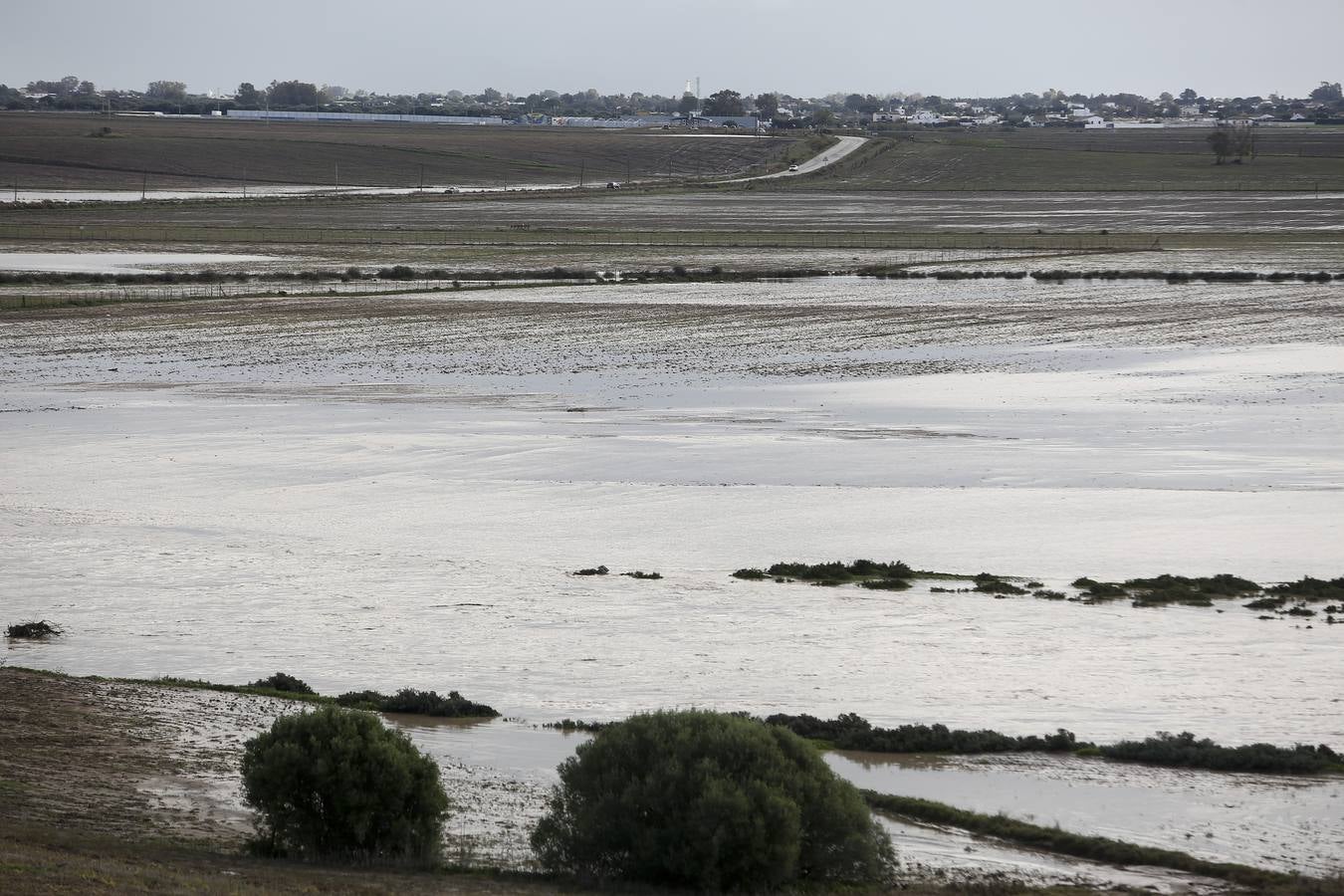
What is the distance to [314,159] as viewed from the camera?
164m

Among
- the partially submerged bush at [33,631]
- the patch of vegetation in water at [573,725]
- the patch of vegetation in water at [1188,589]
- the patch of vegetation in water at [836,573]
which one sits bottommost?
the partially submerged bush at [33,631]

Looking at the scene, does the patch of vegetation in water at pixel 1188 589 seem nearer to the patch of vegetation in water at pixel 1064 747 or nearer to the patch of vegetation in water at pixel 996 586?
the patch of vegetation in water at pixel 996 586

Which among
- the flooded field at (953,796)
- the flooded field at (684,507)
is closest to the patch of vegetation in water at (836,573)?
the flooded field at (684,507)

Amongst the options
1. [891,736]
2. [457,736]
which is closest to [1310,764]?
[891,736]

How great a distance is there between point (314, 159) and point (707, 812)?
159388mm

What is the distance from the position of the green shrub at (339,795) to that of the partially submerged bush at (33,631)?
8488 mm

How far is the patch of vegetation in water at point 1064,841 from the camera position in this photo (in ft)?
40.8

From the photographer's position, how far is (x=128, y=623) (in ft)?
68.9

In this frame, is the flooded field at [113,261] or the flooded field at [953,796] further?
the flooded field at [113,261]

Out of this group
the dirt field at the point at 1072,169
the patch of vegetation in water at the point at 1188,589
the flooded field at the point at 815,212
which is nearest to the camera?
the patch of vegetation in water at the point at 1188,589

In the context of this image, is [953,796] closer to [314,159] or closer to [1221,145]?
[1221,145]

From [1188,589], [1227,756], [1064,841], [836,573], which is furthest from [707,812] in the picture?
[1188,589]

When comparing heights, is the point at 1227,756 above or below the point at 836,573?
above

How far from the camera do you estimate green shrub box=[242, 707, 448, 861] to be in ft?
41.5
